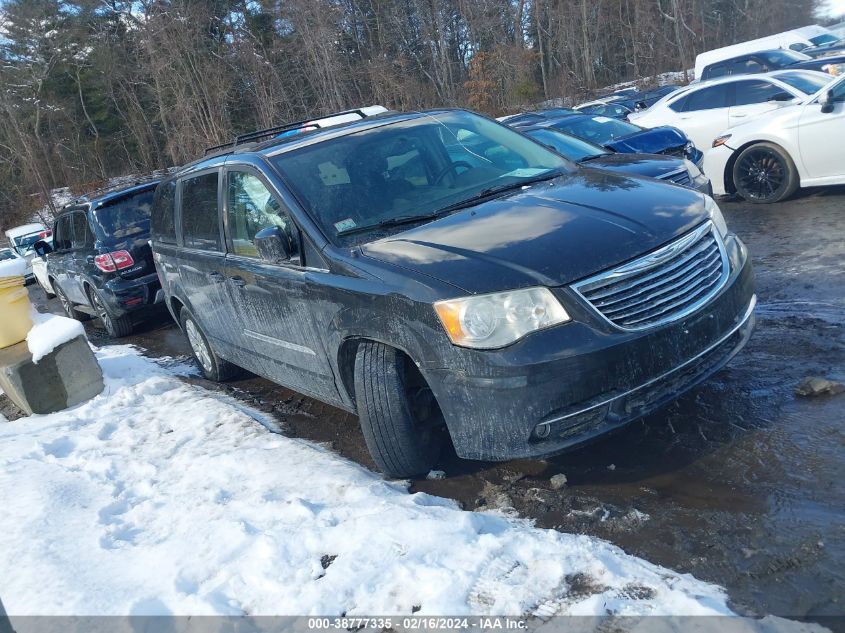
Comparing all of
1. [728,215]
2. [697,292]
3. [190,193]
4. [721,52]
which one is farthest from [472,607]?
[721,52]

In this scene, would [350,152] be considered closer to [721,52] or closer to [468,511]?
[468,511]

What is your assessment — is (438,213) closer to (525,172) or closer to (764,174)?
(525,172)

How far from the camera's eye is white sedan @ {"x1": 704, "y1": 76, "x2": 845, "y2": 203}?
313 inches

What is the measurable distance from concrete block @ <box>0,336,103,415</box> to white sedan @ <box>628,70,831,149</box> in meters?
9.47

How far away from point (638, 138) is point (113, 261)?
6.95 metres

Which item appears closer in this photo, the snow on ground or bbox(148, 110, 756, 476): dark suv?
the snow on ground

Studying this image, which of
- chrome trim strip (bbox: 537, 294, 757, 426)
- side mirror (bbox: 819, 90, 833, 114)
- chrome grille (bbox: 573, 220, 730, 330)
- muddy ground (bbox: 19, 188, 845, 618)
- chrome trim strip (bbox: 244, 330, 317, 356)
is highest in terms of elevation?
side mirror (bbox: 819, 90, 833, 114)

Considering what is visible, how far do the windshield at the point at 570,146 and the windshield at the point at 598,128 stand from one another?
1.96m

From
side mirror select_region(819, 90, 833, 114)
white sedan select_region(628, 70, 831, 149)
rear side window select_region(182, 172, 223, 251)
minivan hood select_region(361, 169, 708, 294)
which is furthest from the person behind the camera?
white sedan select_region(628, 70, 831, 149)

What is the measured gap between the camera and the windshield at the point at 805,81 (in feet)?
38.5

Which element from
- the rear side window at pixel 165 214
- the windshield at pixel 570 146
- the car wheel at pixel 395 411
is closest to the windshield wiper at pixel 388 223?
the car wheel at pixel 395 411

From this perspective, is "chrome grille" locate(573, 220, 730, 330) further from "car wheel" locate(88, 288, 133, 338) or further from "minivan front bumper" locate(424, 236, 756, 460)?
"car wheel" locate(88, 288, 133, 338)

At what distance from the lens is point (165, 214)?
20.5ft

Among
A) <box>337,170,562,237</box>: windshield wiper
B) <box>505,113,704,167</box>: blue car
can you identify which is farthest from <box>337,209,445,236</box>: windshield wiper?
<box>505,113,704,167</box>: blue car
